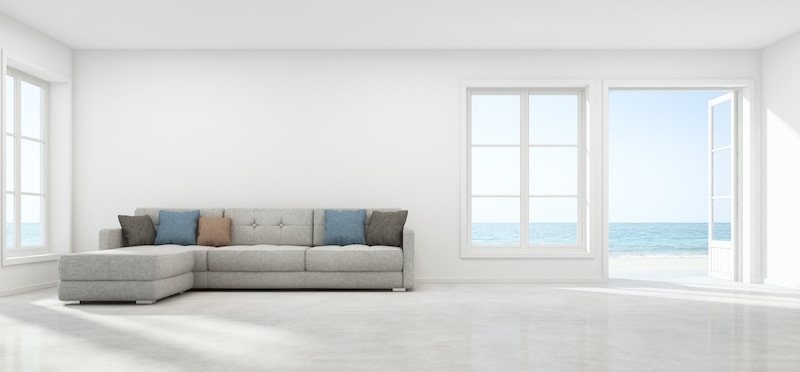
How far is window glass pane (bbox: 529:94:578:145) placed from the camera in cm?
831

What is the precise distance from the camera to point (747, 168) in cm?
813

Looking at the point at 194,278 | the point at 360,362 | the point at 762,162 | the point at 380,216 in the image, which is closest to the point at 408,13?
the point at 380,216

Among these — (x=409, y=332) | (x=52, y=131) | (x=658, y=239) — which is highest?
(x=52, y=131)

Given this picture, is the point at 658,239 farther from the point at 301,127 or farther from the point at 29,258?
the point at 29,258

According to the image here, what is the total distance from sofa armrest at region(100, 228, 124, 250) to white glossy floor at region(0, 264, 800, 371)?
0.70m

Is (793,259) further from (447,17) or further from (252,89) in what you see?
(252,89)

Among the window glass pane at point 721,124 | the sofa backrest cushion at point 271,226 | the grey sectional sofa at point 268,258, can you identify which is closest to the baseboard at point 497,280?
the grey sectional sofa at point 268,258

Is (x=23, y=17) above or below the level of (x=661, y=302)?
above

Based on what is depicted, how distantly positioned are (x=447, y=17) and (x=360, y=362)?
4.22 meters

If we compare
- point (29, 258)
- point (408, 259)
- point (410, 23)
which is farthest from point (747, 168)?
point (29, 258)

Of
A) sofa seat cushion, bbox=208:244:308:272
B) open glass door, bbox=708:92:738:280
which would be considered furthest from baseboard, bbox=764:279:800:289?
sofa seat cushion, bbox=208:244:308:272

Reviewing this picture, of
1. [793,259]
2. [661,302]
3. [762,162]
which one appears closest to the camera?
[661,302]

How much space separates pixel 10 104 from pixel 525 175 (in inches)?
227

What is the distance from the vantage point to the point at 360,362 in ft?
11.8
